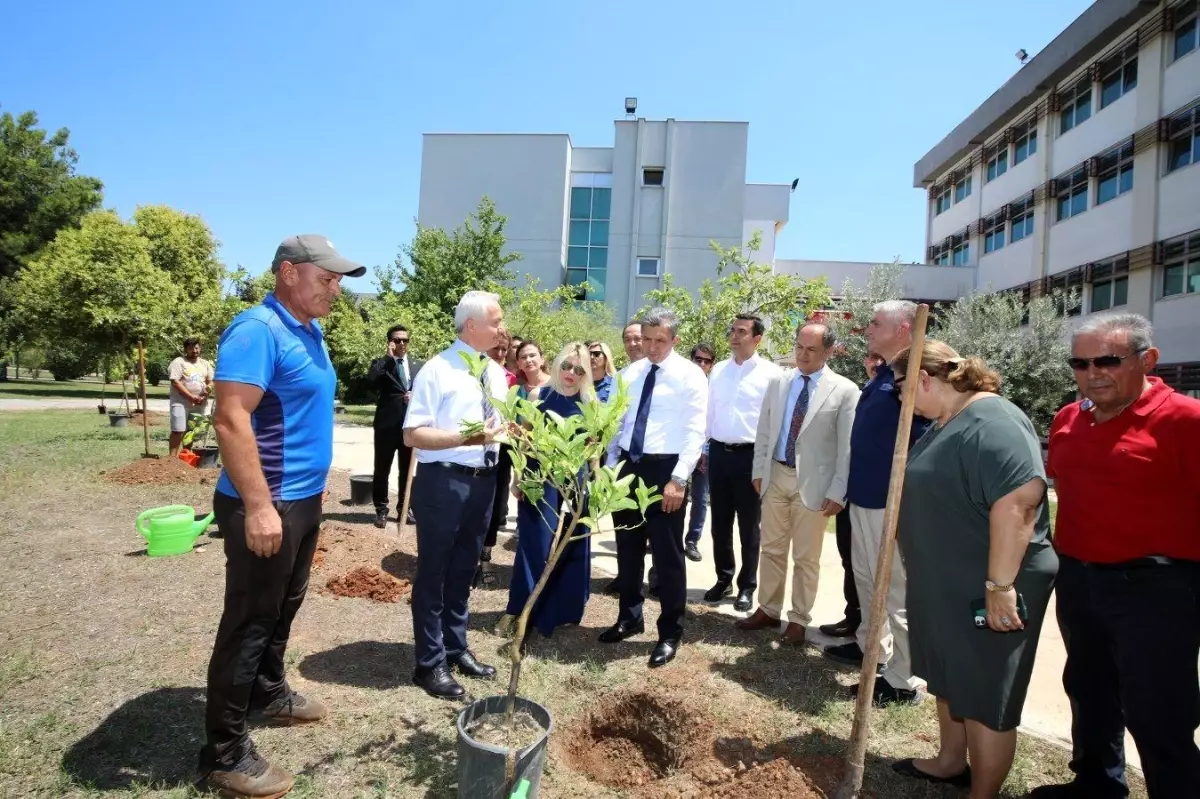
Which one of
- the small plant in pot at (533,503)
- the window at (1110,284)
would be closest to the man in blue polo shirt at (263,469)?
the small plant in pot at (533,503)

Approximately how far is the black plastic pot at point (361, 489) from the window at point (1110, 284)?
2232 cm

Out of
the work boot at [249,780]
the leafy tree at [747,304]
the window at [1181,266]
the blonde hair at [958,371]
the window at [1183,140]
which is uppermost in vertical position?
the window at [1183,140]

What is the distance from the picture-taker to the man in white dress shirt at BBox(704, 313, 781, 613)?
217 inches

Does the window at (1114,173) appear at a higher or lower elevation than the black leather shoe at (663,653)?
higher

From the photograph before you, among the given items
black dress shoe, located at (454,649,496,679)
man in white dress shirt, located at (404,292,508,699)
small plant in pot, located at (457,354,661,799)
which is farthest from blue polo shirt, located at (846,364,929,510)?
black dress shoe, located at (454,649,496,679)

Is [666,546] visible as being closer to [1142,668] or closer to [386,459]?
[1142,668]

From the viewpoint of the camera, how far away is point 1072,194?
2345 centimetres

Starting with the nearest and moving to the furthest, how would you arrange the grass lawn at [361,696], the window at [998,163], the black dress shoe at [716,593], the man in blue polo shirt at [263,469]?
the man in blue polo shirt at [263,469]
the grass lawn at [361,696]
the black dress shoe at [716,593]
the window at [998,163]

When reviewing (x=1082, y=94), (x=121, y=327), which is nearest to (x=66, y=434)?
(x=121, y=327)

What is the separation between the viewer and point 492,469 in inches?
149

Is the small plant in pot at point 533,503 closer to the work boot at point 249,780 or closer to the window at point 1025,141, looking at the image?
the work boot at point 249,780

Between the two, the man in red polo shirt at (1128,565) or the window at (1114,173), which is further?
the window at (1114,173)

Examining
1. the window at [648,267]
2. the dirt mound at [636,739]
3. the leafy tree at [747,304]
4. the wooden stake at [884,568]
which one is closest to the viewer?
the wooden stake at [884,568]

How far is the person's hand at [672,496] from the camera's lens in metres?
4.14
